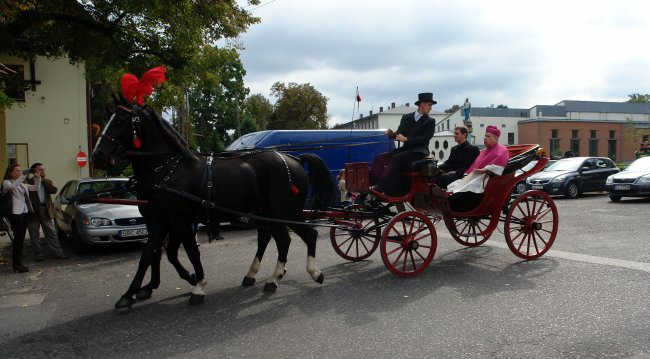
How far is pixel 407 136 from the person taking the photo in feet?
24.0

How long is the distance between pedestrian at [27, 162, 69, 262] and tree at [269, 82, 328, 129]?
42908 millimetres

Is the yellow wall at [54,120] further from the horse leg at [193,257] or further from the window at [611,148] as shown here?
the window at [611,148]

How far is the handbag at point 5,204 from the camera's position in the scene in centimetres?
875

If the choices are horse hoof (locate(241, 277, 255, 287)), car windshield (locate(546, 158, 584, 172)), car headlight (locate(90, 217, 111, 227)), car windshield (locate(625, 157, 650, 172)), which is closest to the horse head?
horse hoof (locate(241, 277, 255, 287))

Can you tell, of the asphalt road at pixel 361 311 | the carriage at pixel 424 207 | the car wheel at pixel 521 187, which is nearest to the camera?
the asphalt road at pixel 361 311

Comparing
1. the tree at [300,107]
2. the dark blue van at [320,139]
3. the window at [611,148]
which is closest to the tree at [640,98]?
the window at [611,148]

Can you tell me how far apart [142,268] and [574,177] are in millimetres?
17777

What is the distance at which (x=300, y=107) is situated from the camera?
52.9m

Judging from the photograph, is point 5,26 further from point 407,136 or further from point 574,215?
point 574,215

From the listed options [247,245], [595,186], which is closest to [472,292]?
[247,245]

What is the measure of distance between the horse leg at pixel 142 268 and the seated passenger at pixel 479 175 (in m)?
4.10

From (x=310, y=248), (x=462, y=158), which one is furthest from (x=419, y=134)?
(x=310, y=248)

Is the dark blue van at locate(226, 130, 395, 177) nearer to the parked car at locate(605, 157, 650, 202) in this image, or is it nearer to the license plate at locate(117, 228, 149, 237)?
the license plate at locate(117, 228, 149, 237)

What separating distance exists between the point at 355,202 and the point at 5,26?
8.26 meters
